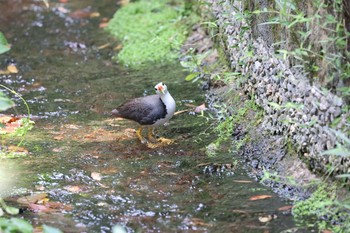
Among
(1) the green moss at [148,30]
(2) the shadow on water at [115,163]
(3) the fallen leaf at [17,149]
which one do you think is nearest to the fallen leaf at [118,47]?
(1) the green moss at [148,30]

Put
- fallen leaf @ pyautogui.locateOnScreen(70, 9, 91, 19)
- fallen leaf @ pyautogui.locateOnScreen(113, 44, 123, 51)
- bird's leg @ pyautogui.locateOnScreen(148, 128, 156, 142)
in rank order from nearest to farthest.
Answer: bird's leg @ pyautogui.locateOnScreen(148, 128, 156, 142)
fallen leaf @ pyautogui.locateOnScreen(113, 44, 123, 51)
fallen leaf @ pyautogui.locateOnScreen(70, 9, 91, 19)

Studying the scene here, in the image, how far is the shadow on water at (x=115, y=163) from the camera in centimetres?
530

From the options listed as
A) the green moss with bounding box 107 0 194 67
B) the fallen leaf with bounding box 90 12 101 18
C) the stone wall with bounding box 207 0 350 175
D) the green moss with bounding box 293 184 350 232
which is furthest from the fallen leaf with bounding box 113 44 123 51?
the green moss with bounding box 293 184 350 232

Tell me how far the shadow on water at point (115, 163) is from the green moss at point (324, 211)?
0.14 m

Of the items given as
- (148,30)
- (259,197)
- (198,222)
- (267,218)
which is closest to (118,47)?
(148,30)

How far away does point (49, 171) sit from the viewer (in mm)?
6273

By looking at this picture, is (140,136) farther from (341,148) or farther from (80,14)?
(80,14)

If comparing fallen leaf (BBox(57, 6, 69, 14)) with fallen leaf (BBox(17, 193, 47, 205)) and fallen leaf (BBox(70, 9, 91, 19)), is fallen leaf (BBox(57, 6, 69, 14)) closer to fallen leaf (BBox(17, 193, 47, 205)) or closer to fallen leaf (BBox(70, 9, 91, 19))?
fallen leaf (BBox(70, 9, 91, 19))

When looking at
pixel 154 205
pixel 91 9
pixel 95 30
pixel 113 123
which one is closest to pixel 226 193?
pixel 154 205

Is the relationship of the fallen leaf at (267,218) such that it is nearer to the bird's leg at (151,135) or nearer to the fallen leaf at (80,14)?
the bird's leg at (151,135)

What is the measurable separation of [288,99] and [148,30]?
5.61 metres

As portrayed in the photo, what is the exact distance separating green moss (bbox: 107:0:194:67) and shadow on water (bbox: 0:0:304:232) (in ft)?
1.32

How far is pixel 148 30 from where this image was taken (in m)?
11.2

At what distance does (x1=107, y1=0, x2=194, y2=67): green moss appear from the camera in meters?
10.3
